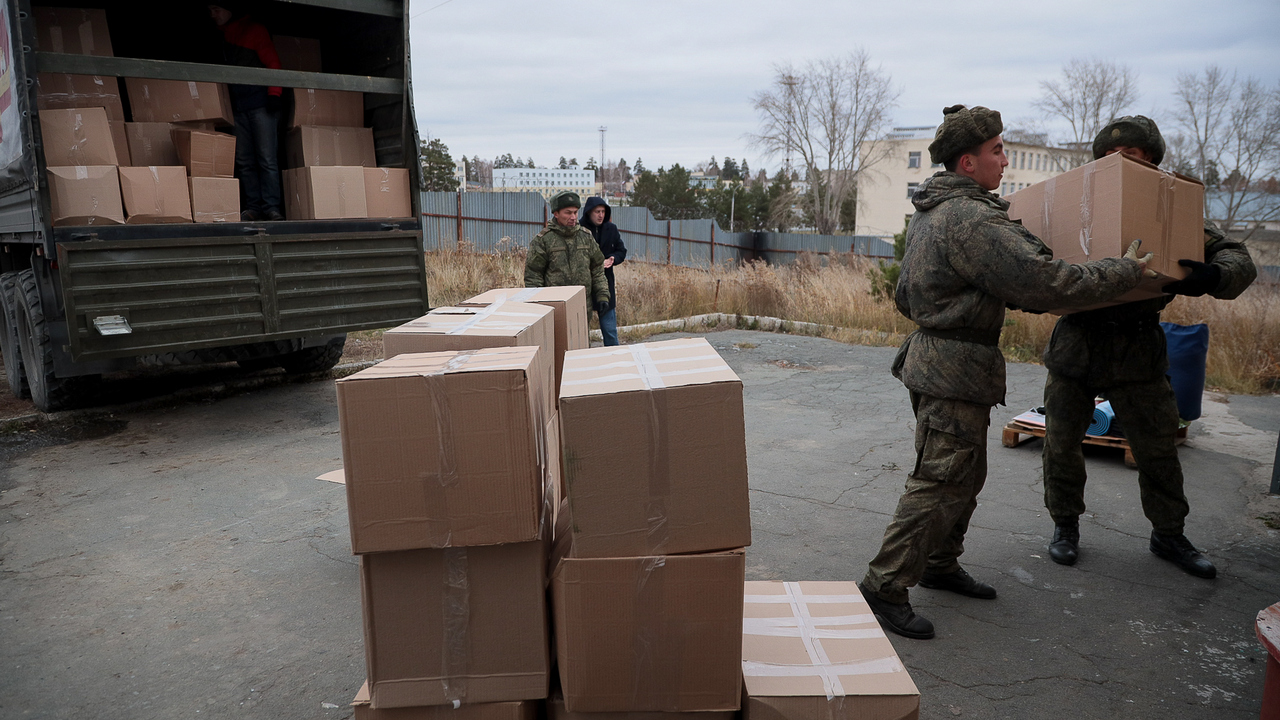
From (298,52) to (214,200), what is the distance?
1.99 m

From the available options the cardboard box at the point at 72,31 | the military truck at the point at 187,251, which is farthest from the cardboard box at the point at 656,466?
the cardboard box at the point at 72,31

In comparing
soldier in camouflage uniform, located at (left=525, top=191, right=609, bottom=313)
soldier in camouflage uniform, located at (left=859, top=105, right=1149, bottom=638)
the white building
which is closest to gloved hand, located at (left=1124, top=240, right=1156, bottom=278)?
soldier in camouflage uniform, located at (left=859, top=105, right=1149, bottom=638)

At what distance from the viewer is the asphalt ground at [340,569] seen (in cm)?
262

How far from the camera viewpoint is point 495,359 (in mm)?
2172

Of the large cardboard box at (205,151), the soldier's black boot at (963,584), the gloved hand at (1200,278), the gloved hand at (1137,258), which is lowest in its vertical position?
the soldier's black boot at (963,584)

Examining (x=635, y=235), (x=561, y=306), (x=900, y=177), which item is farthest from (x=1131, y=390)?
(x=900, y=177)

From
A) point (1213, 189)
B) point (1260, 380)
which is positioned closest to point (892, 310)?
point (1260, 380)

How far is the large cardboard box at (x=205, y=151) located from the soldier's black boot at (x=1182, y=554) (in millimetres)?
6149

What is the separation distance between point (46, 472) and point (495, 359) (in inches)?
165

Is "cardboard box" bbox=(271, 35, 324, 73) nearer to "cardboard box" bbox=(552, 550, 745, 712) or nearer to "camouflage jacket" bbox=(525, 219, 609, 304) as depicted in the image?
"camouflage jacket" bbox=(525, 219, 609, 304)

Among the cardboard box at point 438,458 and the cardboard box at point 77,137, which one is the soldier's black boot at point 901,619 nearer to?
the cardboard box at point 438,458

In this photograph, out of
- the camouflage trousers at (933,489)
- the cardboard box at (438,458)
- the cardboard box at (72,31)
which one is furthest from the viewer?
the cardboard box at (72,31)

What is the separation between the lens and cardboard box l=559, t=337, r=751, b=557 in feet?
6.39

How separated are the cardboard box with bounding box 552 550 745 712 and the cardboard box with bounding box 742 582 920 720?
134 mm
